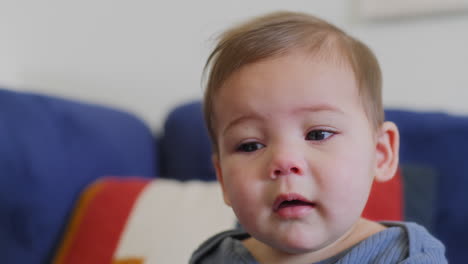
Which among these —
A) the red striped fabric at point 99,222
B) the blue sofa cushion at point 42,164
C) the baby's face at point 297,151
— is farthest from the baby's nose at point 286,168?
the blue sofa cushion at point 42,164

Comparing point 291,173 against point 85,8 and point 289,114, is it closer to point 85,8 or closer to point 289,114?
point 289,114

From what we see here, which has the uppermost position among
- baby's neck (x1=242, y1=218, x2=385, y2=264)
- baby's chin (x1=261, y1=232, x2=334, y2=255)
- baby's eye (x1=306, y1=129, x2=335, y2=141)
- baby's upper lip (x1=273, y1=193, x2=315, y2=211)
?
baby's eye (x1=306, y1=129, x2=335, y2=141)

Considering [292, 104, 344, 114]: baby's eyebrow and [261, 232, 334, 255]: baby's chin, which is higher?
[292, 104, 344, 114]: baby's eyebrow

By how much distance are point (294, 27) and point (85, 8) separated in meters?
1.28

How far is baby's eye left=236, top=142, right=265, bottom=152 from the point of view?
0.70 meters

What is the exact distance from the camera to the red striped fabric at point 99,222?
3.67 ft

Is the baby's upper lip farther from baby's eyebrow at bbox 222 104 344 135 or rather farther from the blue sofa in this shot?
the blue sofa

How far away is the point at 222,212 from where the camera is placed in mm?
1105

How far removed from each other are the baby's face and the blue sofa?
54cm

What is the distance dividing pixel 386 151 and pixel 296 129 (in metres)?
0.20

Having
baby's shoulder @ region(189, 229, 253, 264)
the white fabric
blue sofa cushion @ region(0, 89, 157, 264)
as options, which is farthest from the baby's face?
blue sofa cushion @ region(0, 89, 157, 264)

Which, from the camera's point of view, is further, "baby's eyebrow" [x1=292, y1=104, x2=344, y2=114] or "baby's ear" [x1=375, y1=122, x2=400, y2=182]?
"baby's ear" [x1=375, y1=122, x2=400, y2=182]

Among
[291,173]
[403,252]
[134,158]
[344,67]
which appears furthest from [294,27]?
[134,158]

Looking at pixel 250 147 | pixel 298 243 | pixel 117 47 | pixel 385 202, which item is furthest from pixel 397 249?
pixel 117 47
